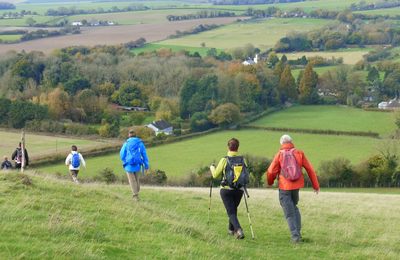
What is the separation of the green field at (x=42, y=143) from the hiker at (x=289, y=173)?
4728cm

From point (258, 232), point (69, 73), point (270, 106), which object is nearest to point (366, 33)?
point (270, 106)

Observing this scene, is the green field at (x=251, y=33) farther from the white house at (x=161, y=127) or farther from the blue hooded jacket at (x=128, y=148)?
the blue hooded jacket at (x=128, y=148)

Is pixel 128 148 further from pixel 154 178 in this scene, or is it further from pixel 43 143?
pixel 43 143

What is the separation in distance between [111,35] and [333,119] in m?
80.3

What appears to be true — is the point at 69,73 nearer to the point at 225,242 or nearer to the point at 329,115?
the point at 329,115

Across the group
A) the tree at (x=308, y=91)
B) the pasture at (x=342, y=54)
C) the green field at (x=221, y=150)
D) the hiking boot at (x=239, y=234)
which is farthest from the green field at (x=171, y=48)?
the hiking boot at (x=239, y=234)

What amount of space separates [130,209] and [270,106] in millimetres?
83653

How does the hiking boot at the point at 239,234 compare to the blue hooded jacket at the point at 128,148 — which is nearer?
the hiking boot at the point at 239,234

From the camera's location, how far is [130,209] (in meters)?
16.3

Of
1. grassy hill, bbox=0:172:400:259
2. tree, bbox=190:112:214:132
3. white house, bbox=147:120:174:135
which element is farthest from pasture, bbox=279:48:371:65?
grassy hill, bbox=0:172:400:259

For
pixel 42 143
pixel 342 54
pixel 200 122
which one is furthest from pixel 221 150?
pixel 342 54

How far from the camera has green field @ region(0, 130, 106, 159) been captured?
62.5 m

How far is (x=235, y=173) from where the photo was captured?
1492cm

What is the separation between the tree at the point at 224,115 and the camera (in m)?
82.6
